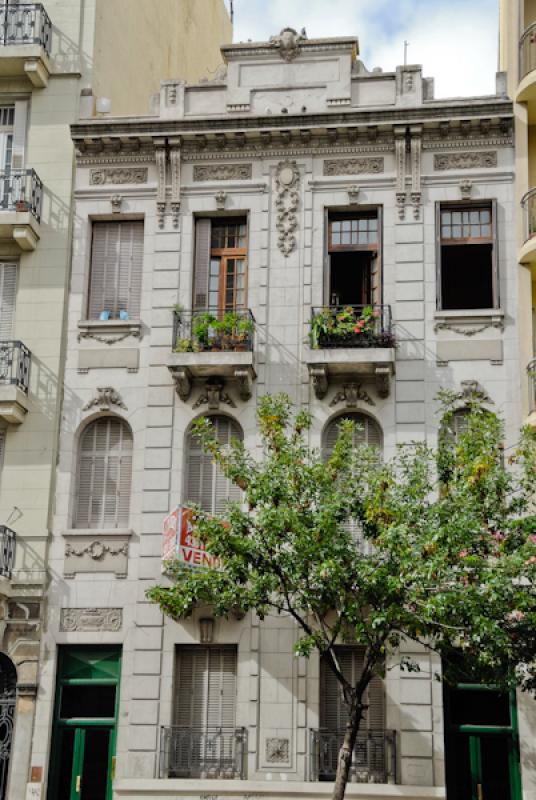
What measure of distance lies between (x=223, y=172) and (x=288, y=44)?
2971 mm

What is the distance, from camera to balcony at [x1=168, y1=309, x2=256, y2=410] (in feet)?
74.6

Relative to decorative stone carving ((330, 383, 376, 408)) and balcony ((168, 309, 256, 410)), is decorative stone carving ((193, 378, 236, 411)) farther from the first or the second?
decorative stone carving ((330, 383, 376, 408))

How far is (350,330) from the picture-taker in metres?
22.7

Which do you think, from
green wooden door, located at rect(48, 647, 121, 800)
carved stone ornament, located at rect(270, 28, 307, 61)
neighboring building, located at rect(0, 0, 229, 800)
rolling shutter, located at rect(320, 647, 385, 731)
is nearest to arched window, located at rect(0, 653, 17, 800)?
neighboring building, located at rect(0, 0, 229, 800)

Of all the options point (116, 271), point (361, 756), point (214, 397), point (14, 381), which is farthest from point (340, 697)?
point (116, 271)

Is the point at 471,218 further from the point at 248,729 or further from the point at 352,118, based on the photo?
the point at 248,729

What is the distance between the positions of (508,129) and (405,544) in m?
10.1

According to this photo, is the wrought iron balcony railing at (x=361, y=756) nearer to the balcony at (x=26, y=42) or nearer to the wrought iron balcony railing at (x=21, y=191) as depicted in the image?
the wrought iron balcony railing at (x=21, y=191)

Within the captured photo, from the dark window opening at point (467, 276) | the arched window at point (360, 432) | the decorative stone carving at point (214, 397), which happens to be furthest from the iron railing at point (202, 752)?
the dark window opening at point (467, 276)

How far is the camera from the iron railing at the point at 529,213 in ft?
75.5

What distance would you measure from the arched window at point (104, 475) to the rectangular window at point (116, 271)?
2.33 metres

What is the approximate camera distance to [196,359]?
2275 centimetres

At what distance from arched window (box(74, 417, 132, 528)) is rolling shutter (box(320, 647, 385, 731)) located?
478cm

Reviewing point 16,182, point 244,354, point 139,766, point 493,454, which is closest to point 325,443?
point 244,354
